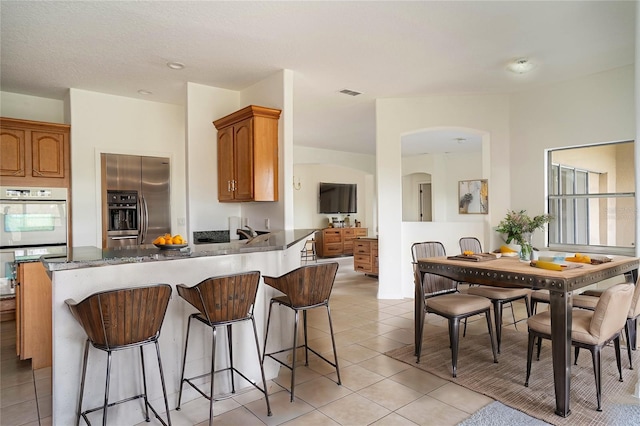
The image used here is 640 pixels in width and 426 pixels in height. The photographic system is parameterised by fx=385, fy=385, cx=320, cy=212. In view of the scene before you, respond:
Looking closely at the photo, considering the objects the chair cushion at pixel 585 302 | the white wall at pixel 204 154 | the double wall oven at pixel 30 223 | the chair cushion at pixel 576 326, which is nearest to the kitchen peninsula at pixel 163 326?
the chair cushion at pixel 576 326

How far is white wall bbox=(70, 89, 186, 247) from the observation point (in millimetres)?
4820

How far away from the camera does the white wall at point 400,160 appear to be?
5375mm

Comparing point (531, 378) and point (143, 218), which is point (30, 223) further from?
point (531, 378)

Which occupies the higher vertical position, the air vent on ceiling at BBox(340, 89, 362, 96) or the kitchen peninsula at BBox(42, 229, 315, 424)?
the air vent on ceiling at BBox(340, 89, 362, 96)

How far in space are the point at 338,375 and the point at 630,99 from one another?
4380mm

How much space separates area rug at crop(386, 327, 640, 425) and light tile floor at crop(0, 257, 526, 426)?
0.12 meters

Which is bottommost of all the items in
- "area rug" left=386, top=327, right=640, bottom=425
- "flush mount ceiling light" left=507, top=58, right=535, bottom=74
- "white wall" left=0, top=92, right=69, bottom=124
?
"area rug" left=386, top=327, right=640, bottom=425

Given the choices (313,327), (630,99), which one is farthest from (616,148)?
(313,327)

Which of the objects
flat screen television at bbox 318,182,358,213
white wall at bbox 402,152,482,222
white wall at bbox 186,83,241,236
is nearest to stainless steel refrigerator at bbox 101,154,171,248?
white wall at bbox 186,83,241,236

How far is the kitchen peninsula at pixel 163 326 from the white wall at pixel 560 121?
3753 mm

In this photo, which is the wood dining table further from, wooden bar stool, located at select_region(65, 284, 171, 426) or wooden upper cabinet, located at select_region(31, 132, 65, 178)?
wooden upper cabinet, located at select_region(31, 132, 65, 178)

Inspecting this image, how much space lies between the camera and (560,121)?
4.85 metres

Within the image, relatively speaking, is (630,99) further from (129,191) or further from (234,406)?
(129,191)

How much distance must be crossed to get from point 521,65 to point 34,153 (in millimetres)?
5590
